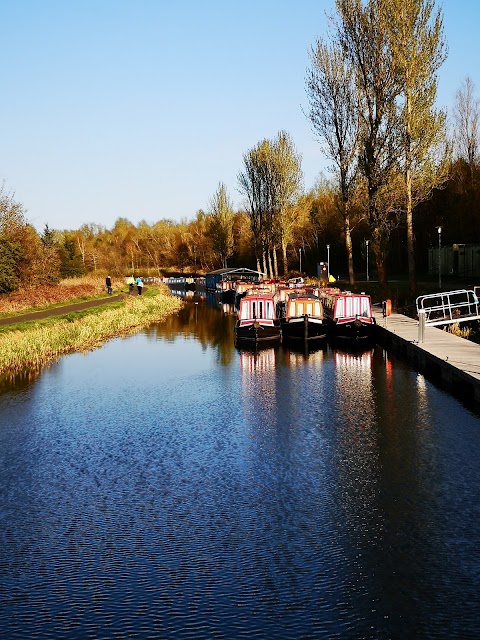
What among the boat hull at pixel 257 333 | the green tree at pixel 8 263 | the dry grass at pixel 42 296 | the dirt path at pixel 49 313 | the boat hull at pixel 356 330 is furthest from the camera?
the green tree at pixel 8 263

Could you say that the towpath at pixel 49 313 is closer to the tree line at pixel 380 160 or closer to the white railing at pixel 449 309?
the tree line at pixel 380 160

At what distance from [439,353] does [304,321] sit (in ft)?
31.3

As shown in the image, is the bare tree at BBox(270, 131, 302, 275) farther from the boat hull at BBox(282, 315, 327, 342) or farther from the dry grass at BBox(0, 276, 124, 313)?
the boat hull at BBox(282, 315, 327, 342)

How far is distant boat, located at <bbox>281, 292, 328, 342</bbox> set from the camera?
3225 cm

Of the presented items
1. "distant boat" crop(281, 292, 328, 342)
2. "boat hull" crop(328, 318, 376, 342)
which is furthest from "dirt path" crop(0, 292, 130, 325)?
"boat hull" crop(328, 318, 376, 342)

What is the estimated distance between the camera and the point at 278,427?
1664 centimetres

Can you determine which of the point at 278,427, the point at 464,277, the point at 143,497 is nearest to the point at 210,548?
the point at 143,497

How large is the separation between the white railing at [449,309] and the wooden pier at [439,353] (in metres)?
0.52

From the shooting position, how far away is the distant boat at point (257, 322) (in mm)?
31750

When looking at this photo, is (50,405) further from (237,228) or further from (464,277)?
(237,228)

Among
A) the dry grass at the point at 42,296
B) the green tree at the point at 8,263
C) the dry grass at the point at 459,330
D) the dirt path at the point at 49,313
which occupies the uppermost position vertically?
the green tree at the point at 8,263

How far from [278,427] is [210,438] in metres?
1.65

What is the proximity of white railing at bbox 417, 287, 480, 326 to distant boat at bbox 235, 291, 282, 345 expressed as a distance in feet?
19.3

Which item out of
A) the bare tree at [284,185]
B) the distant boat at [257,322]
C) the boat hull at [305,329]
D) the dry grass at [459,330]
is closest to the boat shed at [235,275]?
the bare tree at [284,185]
